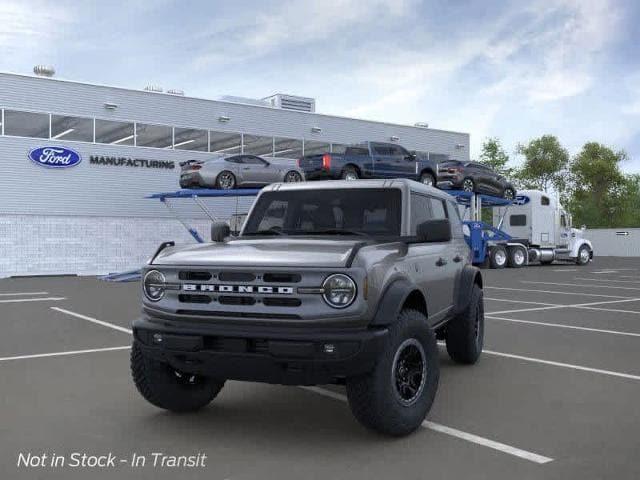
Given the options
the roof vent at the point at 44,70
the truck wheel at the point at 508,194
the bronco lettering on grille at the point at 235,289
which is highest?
the roof vent at the point at 44,70

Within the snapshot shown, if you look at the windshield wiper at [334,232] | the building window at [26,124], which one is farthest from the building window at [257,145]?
the windshield wiper at [334,232]

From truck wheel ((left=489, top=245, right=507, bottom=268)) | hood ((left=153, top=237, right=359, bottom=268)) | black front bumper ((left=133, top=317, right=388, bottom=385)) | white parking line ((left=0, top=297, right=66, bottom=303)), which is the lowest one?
white parking line ((left=0, top=297, right=66, bottom=303))

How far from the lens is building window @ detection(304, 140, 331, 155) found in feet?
113

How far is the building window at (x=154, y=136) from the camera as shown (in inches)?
1166

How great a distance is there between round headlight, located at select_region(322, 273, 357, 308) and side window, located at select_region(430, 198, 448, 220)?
2.32m

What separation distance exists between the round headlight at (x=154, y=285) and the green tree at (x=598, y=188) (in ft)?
237

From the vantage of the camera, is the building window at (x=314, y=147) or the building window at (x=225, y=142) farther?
the building window at (x=314, y=147)

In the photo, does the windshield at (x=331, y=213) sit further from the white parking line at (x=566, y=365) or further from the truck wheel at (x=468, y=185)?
the truck wheel at (x=468, y=185)

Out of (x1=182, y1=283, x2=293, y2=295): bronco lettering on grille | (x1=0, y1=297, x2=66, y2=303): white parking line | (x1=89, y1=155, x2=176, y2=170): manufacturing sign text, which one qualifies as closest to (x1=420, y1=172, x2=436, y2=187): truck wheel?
(x1=89, y1=155, x2=176, y2=170): manufacturing sign text

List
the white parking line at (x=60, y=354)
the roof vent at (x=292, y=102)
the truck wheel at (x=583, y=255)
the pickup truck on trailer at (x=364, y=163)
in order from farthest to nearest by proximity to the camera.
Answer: the roof vent at (x=292, y=102)
the truck wheel at (x=583, y=255)
the pickup truck on trailer at (x=364, y=163)
the white parking line at (x=60, y=354)

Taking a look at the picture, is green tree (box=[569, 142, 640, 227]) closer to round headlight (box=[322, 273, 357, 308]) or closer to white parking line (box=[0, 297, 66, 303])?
white parking line (box=[0, 297, 66, 303])

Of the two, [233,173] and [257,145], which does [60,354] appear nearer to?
[233,173]

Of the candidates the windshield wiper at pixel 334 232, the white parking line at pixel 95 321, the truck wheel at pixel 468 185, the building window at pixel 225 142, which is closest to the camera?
the windshield wiper at pixel 334 232

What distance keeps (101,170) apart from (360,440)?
1030 inches
